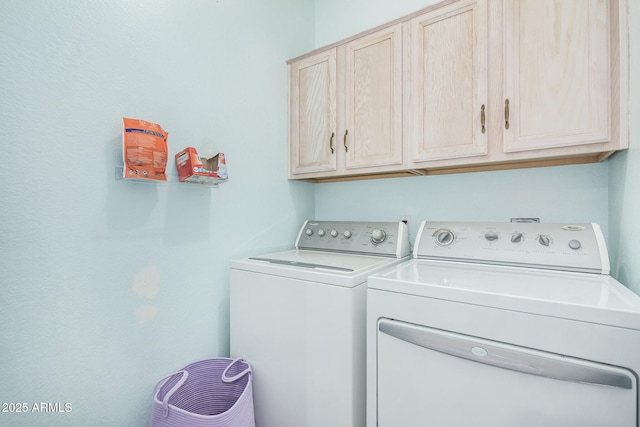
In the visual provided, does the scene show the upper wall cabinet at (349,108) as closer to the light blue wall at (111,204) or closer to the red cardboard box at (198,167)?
the light blue wall at (111,204)

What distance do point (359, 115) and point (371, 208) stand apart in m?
0.59

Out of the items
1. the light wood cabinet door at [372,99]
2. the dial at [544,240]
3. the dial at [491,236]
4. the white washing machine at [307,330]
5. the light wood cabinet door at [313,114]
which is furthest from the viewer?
the light wood cabinet door at [313,114]

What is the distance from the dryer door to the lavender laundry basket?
1.78 ft

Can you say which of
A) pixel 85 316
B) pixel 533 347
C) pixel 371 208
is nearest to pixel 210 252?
pixel 85 316

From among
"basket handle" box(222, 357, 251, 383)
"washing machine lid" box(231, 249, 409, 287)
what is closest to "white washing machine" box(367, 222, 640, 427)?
"washing machine lid" box(231, 249, 409, 287)

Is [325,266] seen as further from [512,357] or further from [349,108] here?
[349,108]

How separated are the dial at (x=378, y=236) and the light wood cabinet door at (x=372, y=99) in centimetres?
36

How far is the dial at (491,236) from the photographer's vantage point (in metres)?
1.30

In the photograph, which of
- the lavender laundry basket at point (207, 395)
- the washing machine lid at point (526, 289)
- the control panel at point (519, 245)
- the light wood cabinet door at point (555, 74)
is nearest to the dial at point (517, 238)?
the control panel at point (519, 245)

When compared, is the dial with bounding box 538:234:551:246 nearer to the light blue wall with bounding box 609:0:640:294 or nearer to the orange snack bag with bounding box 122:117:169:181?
the light blue wall with bounding box 609:0:640:294

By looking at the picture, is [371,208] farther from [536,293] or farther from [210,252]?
[536,293]

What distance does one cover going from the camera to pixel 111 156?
1114 millimetres

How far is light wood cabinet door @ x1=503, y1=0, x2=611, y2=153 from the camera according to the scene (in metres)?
1.06

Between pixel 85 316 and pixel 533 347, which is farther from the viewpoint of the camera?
pixel 85 316
